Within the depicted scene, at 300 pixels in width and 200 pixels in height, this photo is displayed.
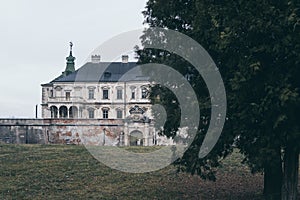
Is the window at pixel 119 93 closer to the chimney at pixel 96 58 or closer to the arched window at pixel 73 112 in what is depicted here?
the chimney at pixel 96 58

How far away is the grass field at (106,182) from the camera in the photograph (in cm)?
1703

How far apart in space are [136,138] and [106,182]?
20632 millimetres

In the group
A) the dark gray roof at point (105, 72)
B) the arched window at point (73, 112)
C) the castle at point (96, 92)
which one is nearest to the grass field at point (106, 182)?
the castle at point (96, 92)

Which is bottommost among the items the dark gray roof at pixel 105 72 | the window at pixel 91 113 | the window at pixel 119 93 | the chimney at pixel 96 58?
the window at pixel 91 113

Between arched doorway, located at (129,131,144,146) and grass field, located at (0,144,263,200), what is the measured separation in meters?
15.9

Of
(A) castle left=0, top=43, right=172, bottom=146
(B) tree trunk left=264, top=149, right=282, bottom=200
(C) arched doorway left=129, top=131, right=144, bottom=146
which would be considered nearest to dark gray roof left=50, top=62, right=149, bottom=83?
(A) castle left=0, top=43, right=172, bottom=146

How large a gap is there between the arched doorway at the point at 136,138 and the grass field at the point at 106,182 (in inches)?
628

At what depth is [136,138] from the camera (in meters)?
39.6

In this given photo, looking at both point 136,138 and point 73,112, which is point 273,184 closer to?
point 136,138

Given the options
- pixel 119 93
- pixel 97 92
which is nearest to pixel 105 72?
pixel 97 92

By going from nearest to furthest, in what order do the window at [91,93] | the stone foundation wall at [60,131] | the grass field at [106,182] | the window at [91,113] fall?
1. the grass field at [106,182]
2. the stone foundation wall at [60,131]
3. the window at [91,113]
4. the window at [91,93]

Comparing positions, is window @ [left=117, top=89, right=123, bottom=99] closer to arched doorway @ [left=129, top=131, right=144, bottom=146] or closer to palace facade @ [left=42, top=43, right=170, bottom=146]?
palace facade @ [left=42, top=43, right=170, bottom=146]

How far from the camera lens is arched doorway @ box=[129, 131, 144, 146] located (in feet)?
130

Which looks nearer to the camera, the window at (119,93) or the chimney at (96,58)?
the window at (119,93)
